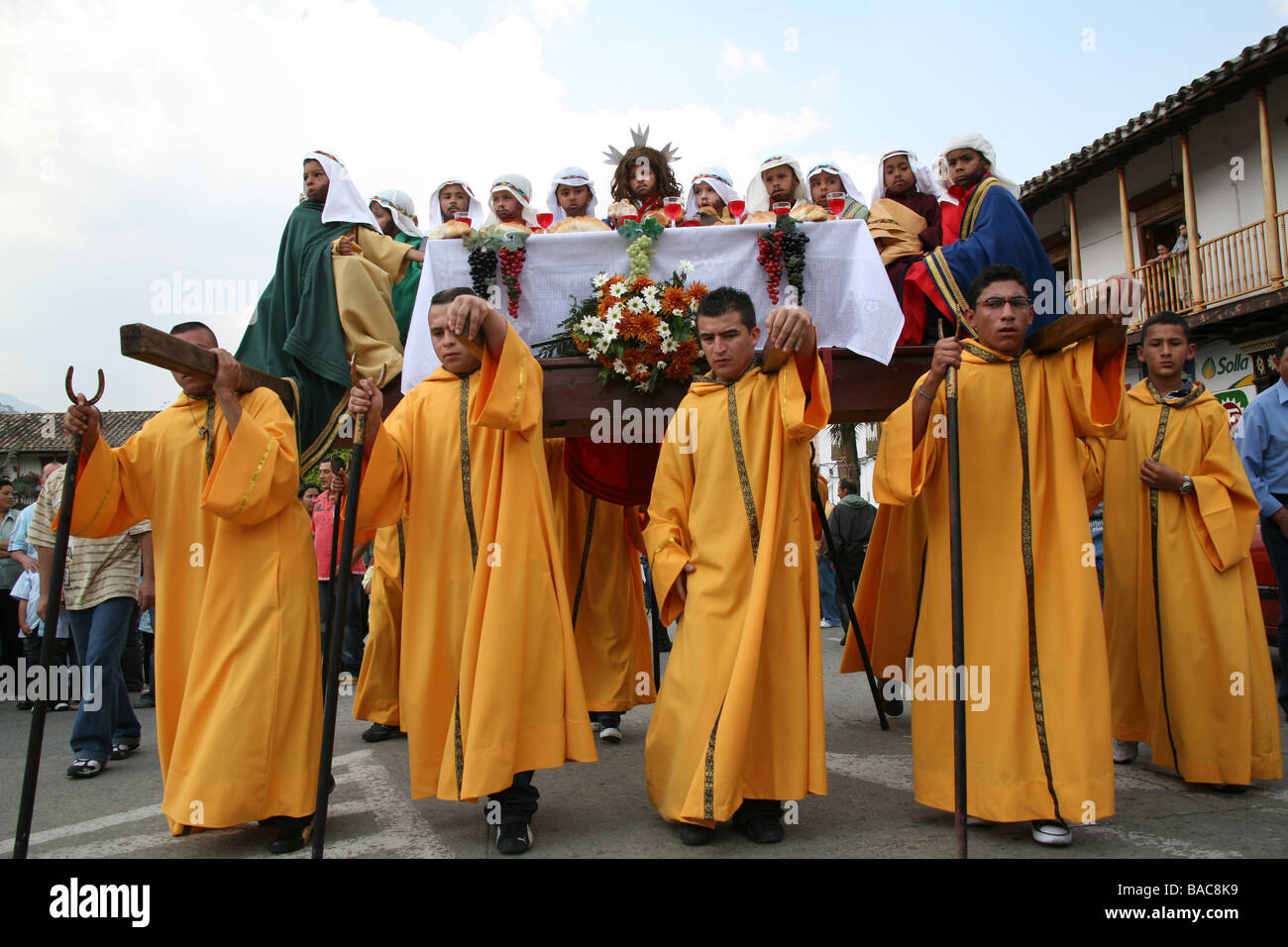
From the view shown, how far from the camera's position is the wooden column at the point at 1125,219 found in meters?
16.0

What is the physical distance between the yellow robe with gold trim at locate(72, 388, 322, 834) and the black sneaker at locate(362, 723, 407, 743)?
2140mm

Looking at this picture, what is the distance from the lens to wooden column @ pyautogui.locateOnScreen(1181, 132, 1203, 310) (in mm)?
14602

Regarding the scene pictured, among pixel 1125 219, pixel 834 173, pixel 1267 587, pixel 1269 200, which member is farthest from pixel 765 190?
pixel 1125 219

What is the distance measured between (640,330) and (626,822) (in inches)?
86.7

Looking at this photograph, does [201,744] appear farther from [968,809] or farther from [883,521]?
[883,521]

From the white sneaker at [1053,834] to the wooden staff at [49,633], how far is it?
11.6 ft

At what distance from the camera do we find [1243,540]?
4.83m

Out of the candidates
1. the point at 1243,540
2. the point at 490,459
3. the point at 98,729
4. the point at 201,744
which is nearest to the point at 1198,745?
the point at 1243,540

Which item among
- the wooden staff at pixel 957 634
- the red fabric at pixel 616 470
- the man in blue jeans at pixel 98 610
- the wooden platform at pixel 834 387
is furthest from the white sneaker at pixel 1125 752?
the man in blue jeans at pixel 98 610

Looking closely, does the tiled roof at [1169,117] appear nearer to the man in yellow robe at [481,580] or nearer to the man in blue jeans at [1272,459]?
the man in blue jeans at [1272,459]

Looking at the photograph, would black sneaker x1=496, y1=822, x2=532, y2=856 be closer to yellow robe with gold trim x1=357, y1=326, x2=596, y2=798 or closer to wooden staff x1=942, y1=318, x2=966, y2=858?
yellow robe with gold trim x1=357, y1=326, x2=596, y2=798

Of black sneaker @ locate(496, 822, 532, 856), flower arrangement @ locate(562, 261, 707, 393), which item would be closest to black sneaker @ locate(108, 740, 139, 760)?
black sneaker @ locate(496, 822, 532, 856)
